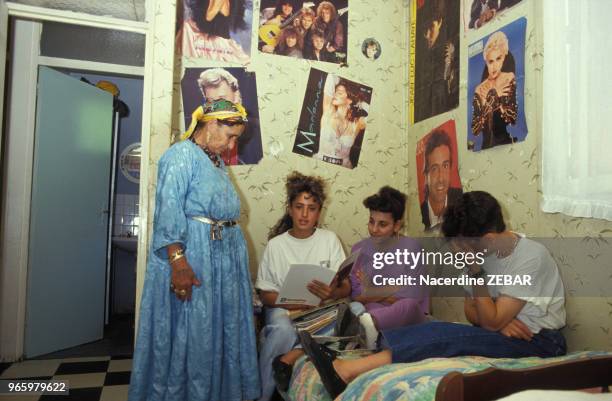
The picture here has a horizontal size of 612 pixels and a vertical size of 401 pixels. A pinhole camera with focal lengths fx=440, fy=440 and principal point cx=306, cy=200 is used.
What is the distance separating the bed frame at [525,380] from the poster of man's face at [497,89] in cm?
115

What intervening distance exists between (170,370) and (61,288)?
5.72 feet

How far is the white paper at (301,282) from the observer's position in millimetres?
1975

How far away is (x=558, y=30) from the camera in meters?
1.57

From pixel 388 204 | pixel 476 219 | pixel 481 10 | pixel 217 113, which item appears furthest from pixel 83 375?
pixel 481 10

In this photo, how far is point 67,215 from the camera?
3.13m

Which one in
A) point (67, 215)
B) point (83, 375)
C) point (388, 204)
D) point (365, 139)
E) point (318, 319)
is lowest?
point (83, 375)

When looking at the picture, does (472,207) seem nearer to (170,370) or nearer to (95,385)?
(170,370)

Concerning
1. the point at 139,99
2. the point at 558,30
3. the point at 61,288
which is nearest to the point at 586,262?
the point at 558,30

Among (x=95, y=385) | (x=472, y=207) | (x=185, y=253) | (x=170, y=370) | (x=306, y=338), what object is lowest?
(x=95, y=385)

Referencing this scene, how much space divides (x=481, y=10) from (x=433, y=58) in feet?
1.52

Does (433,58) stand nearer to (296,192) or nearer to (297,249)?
(296,192)

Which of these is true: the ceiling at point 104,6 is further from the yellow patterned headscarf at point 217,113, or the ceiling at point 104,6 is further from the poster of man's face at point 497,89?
the poster of man's face at point 497,89

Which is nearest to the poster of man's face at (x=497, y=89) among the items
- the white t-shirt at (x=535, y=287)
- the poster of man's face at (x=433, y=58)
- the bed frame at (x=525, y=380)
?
the poster of man's face at (x=433, y=58)

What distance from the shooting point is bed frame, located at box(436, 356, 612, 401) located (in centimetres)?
77
